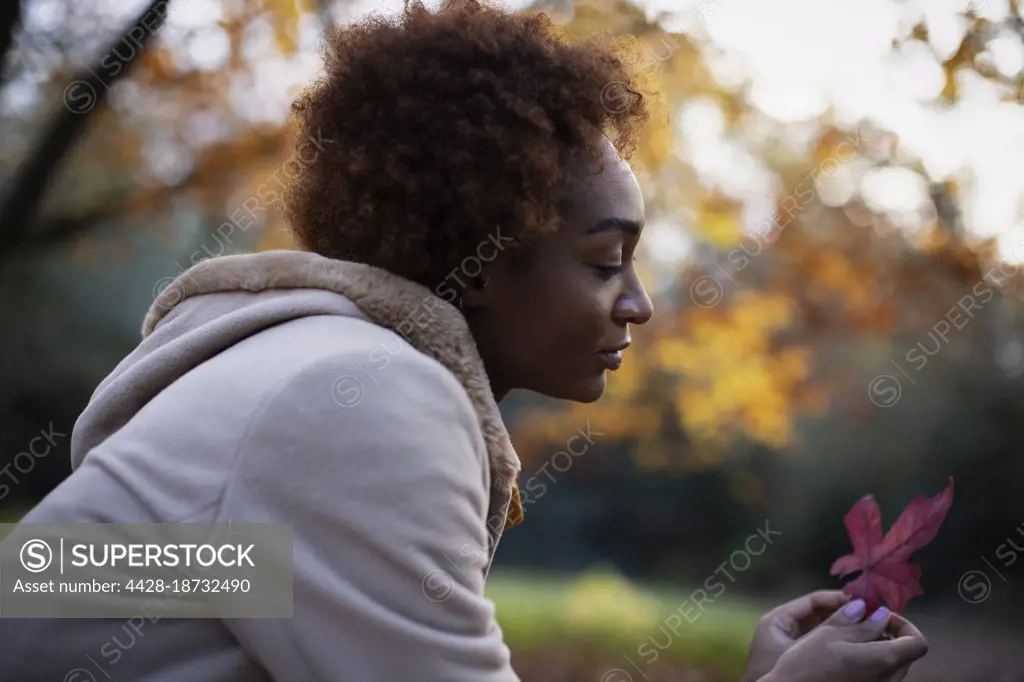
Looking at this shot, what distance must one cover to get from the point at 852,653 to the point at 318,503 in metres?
0.86

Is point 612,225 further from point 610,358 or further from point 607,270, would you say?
point 610,358

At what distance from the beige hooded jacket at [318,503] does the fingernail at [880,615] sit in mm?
619

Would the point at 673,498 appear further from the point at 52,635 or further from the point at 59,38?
the point at 52,635

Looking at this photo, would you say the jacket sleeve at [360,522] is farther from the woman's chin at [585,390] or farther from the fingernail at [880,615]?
the fingernail at [880,615]

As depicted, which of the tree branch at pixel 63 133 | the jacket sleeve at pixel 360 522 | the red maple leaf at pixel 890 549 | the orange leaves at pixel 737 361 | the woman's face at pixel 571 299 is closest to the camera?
the jacket sleeve at pixel 360 522

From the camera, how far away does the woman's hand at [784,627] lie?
1938mm

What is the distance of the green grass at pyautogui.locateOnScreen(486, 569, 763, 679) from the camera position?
7.04 m

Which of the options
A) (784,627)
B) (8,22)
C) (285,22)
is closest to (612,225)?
(784,627)

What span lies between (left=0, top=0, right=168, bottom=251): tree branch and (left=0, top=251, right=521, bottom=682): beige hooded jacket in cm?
355

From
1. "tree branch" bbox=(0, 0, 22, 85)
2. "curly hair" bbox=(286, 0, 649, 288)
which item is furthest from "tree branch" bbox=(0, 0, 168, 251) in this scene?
"curly hair" bbox=(286, 0, 649, 288)

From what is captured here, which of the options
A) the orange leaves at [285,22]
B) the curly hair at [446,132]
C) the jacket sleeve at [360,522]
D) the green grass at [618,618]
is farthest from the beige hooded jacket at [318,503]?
the green grass at [618,618]

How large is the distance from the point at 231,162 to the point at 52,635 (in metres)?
4.39

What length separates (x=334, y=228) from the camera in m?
1.83

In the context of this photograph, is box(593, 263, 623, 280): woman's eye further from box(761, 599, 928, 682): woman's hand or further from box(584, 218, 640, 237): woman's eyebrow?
box(761, 599, 928, 682): woman's hand
